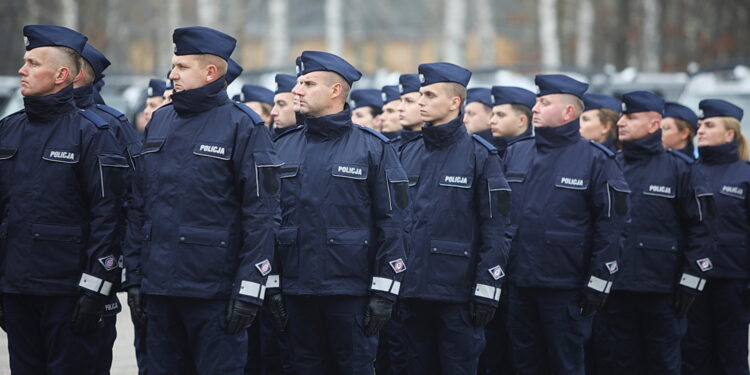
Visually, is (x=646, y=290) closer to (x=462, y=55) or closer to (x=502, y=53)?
(x=462, y=55)

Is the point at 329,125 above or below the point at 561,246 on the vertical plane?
above

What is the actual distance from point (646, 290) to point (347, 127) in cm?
296

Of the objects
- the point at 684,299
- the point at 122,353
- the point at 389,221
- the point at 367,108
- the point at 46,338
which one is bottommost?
the point at 122,353

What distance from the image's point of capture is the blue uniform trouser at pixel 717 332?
9.59 meters

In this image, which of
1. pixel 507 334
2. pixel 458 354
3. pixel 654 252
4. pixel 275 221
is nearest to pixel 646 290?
pixel 654 252

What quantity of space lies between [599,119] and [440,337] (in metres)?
3.19

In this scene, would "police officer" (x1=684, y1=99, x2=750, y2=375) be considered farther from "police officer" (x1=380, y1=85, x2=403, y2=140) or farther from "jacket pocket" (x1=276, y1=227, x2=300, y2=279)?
"jacket pocket" (x1=276, y1=227, x2=300, y2=279)

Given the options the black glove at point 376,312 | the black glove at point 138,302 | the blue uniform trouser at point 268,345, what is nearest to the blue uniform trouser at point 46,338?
the black glove at point 138,302

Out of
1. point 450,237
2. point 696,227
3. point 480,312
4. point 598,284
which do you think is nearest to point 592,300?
point 598,284

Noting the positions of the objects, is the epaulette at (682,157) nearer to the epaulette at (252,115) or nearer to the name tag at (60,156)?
the epaulette at (252,115)

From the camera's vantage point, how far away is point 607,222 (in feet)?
27.8

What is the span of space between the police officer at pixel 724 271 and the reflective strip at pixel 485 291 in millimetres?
2414

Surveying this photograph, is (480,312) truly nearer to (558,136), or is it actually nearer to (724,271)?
(558,136)

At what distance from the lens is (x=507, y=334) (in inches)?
366
